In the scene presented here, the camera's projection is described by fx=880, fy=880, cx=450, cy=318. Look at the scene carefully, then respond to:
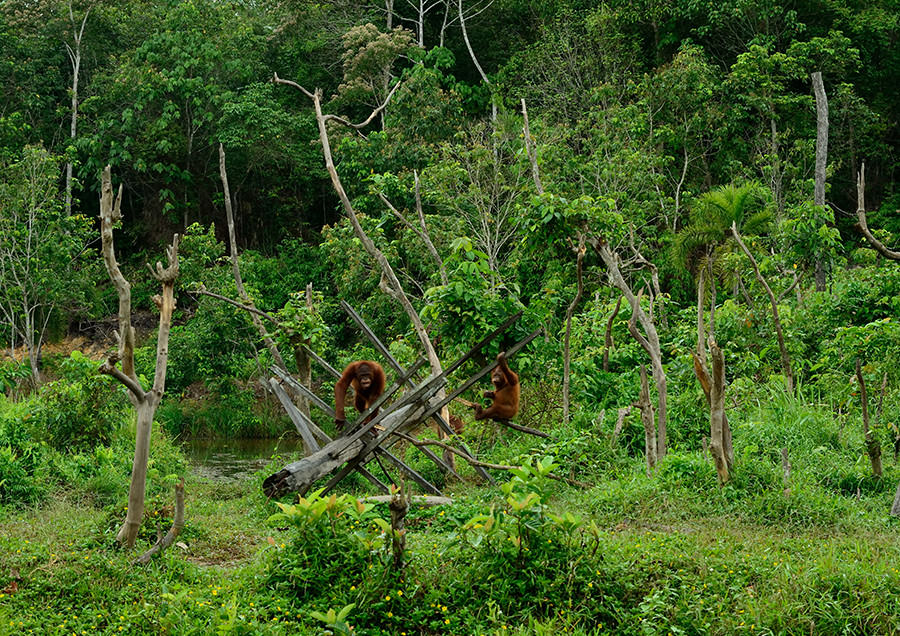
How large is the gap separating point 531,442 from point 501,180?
10.1 metres

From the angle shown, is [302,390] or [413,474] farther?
[302,390]

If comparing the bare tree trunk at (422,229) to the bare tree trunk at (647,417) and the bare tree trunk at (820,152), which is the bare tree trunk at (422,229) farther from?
the bare tree trunk at (820,152)

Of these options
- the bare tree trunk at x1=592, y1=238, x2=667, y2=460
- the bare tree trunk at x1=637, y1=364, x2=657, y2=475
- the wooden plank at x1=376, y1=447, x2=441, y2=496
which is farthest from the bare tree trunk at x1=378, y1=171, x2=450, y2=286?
the bare tree trunk at x1=637, y1=364, x2=657, y2=475

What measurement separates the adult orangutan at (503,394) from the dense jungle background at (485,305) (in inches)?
22.1

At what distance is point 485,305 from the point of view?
10.1 metres

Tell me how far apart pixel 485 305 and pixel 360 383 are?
191 cm

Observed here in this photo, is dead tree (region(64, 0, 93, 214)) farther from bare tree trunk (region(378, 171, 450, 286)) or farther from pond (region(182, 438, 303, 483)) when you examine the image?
bare tree trunk (region(378, 171, 450, 286))

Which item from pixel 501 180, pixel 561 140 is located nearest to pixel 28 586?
pixel 501 180

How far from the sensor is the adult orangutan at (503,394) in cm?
916

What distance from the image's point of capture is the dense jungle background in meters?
6.03

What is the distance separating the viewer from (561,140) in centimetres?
2064

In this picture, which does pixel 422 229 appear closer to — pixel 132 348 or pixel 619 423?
pixel 619 423

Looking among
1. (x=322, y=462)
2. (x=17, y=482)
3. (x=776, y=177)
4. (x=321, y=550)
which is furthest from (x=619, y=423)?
(x=776, y=177)

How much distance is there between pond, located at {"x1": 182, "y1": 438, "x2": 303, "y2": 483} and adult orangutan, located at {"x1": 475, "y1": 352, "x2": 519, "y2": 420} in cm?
471
